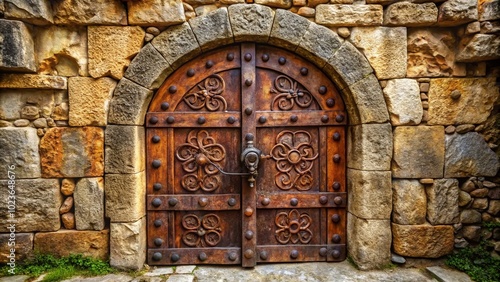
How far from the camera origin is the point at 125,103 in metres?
2.49

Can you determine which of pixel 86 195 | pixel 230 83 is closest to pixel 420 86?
pixel 230 83

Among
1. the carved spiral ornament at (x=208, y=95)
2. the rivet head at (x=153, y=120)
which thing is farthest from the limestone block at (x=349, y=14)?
the rivet head at (x=153, y=120)

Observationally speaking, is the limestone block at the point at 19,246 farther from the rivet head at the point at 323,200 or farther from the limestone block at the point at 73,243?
the rivet head at the point at 323,200

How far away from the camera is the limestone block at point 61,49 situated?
2469mm

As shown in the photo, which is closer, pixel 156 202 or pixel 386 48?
pixel 386 48

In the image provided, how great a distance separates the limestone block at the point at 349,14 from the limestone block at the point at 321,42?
85 mm

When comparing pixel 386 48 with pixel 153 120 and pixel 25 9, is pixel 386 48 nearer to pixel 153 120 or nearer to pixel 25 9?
pixel 153 120

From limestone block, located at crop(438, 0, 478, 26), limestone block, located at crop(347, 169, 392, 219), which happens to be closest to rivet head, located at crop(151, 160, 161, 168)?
limestone block, located at crop(347, 169, 392, 219)

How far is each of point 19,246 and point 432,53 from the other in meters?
3.72

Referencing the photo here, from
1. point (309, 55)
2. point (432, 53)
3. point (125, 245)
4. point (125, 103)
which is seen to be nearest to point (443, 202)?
point (432, 53)

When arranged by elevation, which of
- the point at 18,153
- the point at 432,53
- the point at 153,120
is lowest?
the point at 18,153

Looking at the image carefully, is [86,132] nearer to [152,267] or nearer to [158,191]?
[158,191]

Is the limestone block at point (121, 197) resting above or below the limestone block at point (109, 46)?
below

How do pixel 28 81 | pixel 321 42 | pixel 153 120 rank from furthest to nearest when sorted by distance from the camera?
pixel 153 120, pixel 321 42, pixel 28 81
